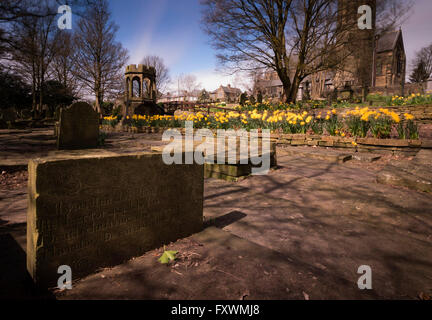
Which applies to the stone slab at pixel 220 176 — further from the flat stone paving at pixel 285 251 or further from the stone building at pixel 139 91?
the stone building at pixel 139 91

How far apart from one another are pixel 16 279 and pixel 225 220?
6.08 feet

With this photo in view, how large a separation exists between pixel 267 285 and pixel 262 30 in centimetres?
1571

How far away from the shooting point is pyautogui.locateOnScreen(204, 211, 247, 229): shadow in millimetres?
2600

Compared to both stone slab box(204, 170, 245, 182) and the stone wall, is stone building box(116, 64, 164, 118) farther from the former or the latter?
stone slab box(204, 170, 245, 182)

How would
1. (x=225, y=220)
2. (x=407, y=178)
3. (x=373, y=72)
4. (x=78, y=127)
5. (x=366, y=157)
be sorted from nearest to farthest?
(x=225, y=220) → (x=407, y=178) → (x=366, y=157) → (x=78, y=127) → (x=373, y=72)

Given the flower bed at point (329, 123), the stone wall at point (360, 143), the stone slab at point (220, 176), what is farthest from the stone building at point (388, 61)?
the stone slab at point (220, 176)

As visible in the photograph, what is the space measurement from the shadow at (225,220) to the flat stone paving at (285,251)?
12 mm

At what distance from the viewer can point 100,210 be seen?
5.45 feet

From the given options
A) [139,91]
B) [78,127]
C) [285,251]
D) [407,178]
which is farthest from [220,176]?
[139,91]

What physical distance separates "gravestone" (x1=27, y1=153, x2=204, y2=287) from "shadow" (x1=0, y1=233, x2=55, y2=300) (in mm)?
60

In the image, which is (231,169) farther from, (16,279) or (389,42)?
(389,42)

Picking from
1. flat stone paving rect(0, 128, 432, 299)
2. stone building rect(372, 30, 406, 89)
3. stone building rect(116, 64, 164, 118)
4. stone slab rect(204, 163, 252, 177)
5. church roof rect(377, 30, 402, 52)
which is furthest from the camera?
church roof rect(377, 30, 402, 52)

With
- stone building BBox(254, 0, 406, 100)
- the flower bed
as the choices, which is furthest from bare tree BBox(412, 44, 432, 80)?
the flower bed

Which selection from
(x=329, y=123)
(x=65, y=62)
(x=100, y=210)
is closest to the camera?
(x=100, y=210)
